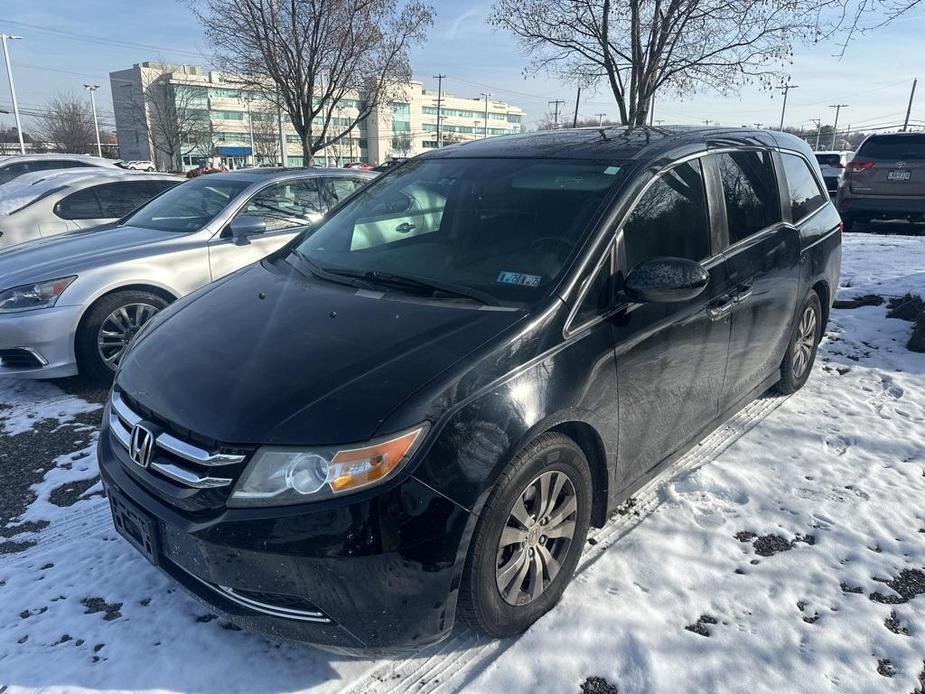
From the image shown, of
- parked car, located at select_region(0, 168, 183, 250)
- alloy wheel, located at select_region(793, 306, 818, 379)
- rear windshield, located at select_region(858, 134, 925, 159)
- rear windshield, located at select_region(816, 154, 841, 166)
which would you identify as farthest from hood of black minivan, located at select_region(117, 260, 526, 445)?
rear windshield, located at select_region(816, 154, 841, 166)

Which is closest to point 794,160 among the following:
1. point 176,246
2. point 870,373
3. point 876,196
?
point 870,373

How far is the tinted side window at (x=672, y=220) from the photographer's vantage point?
279 cm

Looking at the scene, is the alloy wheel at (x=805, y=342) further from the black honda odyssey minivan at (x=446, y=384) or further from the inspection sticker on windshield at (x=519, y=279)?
the inspection sticker on windshield at (x=519, y=279)

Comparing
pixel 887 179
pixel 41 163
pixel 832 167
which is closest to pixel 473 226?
pixel 887 179

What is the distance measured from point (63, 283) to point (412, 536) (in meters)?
4.01

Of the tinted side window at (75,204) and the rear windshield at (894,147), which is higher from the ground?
the rear windshield at (894,147)

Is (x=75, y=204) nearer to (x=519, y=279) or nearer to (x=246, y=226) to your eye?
(x=246, y=226)

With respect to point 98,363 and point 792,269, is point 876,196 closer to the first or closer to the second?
point 792,269

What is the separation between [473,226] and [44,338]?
11.1ft

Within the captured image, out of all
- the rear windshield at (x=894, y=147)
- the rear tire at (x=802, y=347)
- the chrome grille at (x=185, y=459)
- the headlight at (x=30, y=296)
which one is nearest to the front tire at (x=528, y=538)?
the chrome grille at (x=185, y=459)

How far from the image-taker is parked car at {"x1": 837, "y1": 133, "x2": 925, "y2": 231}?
1077 cm

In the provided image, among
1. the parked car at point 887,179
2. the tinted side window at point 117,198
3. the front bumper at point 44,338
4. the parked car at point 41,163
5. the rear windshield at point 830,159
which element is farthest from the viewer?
the rear windshield at point 830,159

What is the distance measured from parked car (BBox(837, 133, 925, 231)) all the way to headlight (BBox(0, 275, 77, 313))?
11.9 m

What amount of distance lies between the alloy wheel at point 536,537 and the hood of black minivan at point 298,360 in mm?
584
